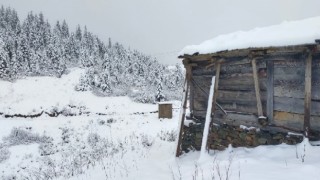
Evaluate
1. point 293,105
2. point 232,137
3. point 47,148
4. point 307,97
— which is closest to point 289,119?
point 293,105

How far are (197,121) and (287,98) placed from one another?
3347 mm

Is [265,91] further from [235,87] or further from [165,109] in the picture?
[165,109]

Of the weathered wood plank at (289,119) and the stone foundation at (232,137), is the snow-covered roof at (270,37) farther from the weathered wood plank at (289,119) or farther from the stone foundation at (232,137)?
the stone foundation at (232,137)

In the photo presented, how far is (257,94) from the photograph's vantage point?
7809 millimetres

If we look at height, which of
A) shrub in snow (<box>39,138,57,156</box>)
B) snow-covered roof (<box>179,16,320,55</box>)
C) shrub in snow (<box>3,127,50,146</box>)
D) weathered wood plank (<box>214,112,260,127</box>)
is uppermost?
snow-covered roof (<box>179,16,320,55</box>)

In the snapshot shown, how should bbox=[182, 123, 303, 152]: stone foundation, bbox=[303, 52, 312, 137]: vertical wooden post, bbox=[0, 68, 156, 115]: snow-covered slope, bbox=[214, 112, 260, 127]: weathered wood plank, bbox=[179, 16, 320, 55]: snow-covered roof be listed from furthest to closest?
bbox=[0, 68, 156, 115]: snow-covered slope, bbox=[214, 112, 260, 127]: weathered wood plank, bbox=[182, 123, 303, 152]: stone foundation, bbox=[303, 52, 312, 137]: vertical wooden post, bbox=[179, 16, 320, 55]: snow-covered roof

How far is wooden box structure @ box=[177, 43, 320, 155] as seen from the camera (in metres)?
6.80

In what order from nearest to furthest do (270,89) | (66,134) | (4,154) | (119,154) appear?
(270,89) → (119,154) → (4,154) → (66,134)

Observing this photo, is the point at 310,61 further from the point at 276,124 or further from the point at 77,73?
the point at 77,73

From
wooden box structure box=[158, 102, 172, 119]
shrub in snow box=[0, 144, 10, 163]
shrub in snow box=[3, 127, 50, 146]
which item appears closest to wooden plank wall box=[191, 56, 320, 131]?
shrub in snow box=[0, 144, 10, 163]

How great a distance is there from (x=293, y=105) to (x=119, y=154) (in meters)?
5.90

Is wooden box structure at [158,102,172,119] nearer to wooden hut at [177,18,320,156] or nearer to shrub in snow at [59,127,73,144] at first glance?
shrub in snow at [59,127,73,144]

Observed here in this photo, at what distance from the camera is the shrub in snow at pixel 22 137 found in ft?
54.8

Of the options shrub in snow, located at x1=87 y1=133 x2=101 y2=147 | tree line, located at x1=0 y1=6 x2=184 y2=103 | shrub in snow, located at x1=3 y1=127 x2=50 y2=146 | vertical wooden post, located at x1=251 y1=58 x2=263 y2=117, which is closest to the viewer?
vertical wooden post, located at x1=251 y1=58 x2=263 y2=117
